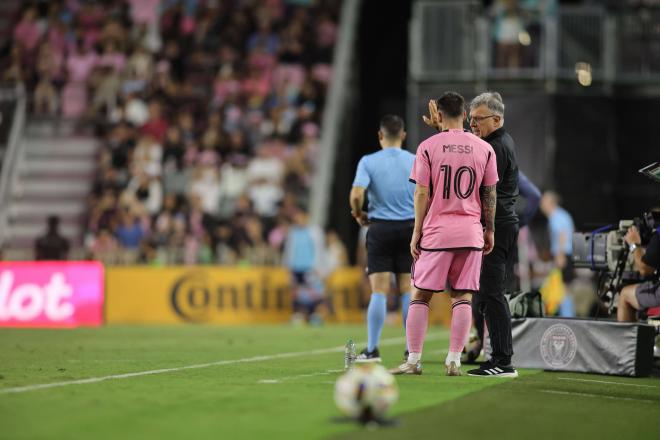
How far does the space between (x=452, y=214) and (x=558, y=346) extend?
7.25 feet

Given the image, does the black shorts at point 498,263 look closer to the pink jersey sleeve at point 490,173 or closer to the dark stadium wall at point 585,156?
the pink jersey sleeve at point 490,173

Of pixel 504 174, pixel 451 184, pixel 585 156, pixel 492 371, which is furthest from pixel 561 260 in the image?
pixel 451 184

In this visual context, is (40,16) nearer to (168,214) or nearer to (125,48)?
(125,48)

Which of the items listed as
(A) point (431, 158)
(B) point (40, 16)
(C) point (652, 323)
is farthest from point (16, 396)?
(B) point (40, 16)

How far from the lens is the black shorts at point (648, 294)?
11828 millimetres

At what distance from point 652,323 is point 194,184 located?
591 inches

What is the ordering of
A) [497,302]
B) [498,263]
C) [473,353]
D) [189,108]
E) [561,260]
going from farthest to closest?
[189,108]
[561,260]
[473,353]
[498,263]
[497,302]

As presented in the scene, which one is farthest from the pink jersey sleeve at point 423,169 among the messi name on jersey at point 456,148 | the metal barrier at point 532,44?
the metal barrier at point 532,44

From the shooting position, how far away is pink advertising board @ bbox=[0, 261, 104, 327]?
2220 centimetres

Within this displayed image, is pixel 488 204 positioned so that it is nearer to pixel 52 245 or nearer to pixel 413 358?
pixel 413 358

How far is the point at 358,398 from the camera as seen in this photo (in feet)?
23.4

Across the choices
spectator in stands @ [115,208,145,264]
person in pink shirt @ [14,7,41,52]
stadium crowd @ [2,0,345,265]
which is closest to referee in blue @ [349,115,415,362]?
stadium crowd @ [2,0,345,265]

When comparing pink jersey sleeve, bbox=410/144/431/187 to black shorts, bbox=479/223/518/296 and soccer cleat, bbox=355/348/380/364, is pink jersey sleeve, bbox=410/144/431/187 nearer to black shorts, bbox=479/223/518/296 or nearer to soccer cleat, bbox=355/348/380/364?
black shorts, bbox=479/223/518/296

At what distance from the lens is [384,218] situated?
12383 mm
